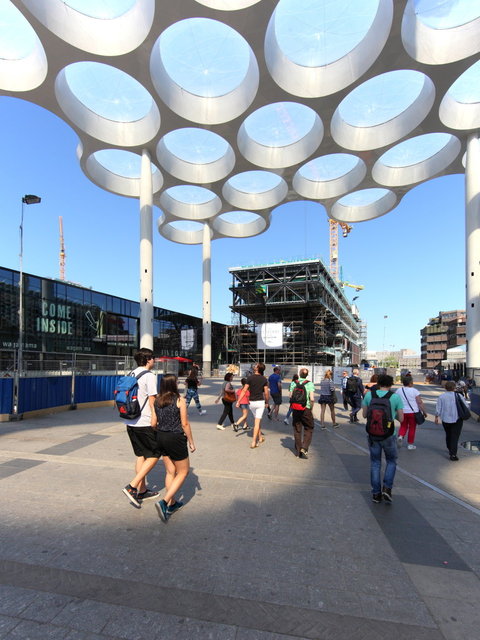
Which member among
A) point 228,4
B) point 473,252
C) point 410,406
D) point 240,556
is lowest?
point 240,556

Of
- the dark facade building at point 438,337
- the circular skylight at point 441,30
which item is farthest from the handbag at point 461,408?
the dark facade building at point 438,337

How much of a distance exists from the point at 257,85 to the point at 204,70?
11.8 feet

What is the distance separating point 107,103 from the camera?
2377 centimetres

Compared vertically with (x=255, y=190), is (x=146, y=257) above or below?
below

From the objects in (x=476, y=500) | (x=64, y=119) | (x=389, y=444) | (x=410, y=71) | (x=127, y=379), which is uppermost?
(x=410, y=71)

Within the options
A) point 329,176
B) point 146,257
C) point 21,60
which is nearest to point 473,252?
point 329,176

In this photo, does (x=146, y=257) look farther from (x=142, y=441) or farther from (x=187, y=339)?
(x=142, y=441)

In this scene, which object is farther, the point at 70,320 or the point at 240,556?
the point at 70,320

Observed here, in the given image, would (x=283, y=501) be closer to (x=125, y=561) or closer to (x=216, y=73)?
(x=125, y=561)

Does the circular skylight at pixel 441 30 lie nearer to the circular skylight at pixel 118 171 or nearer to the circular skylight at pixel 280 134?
the circular skylight at pixel 280 134

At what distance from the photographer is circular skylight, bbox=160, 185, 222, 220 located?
119 ft

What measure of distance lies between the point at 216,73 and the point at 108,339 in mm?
28933

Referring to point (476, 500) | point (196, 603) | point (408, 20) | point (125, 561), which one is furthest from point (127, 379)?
point (408, 20)

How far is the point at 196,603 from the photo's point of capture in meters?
2.42
